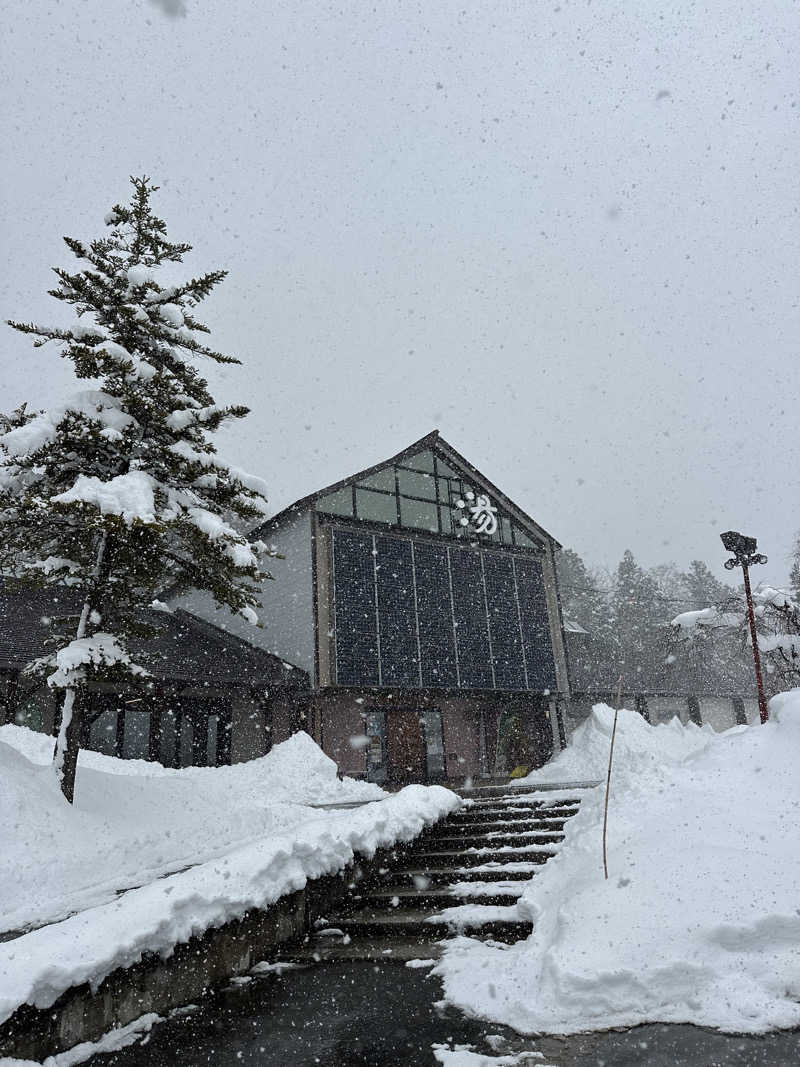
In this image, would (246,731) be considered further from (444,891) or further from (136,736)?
(444,891)

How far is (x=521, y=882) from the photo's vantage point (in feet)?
21.5

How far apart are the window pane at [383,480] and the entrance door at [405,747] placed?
7.78 meters

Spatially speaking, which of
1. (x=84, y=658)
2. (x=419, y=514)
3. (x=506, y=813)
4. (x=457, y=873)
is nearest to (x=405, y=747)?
(x=419, y=514)

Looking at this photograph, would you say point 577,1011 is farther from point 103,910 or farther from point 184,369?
point 184,369

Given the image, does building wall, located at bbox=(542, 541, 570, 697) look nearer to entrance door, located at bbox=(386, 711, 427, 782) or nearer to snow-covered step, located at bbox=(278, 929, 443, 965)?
entrance door, located at bbox=(386, 711, 427, 782)

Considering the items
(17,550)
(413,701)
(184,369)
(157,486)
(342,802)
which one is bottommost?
(342,802)

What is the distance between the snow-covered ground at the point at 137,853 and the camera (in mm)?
4133

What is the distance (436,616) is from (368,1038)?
64.3 feet

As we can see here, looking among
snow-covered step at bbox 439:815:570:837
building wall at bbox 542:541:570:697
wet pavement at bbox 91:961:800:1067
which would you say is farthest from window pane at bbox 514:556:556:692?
wet pavement at bbox 91:961:800:1067

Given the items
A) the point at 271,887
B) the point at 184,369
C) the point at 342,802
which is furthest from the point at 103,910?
the point at 342,802

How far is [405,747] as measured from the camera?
76.2ft

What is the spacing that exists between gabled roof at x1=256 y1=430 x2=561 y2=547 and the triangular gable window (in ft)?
0.45

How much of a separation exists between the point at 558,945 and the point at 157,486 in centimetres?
832

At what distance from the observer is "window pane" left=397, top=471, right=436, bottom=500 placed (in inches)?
980
